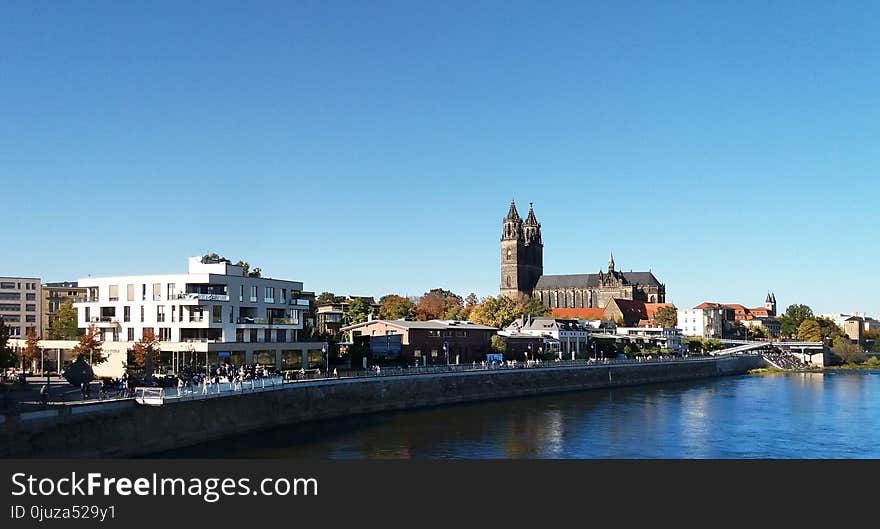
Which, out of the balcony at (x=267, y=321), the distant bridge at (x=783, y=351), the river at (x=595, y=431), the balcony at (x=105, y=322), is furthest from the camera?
the distant bridge at (x=783, y=351)

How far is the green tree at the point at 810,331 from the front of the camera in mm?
195625

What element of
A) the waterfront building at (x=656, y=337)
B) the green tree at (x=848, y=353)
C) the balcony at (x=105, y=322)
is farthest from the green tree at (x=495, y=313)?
the balcony at (x=105, y=322)

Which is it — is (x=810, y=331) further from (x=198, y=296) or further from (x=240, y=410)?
(x=240, y=410)

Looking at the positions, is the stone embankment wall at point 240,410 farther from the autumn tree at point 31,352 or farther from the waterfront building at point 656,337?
the waterfront building at point 656,337

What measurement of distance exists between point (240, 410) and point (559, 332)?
87.8 metres

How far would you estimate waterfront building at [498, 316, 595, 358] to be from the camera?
458 ft

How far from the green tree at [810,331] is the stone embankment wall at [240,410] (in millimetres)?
100928

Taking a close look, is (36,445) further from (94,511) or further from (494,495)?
(494,495)

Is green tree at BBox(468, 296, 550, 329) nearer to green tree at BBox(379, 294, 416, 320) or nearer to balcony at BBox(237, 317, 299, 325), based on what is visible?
green tree at BBox(379, 294, 416, 320)

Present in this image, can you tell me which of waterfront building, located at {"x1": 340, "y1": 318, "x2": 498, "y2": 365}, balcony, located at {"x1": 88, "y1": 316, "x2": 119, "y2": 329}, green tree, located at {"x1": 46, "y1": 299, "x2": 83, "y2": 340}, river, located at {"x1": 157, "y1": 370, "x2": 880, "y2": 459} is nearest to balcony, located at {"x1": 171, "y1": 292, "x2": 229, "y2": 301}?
balcony, located at {"x1": 88, "y1": 316, "x2": 119, "y2": 329}

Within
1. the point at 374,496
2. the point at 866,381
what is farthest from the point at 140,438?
the point at 866,381

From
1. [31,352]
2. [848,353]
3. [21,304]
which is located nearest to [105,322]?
[31,352]

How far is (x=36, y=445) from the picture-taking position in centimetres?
4334

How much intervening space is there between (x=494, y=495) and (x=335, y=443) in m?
18.9
